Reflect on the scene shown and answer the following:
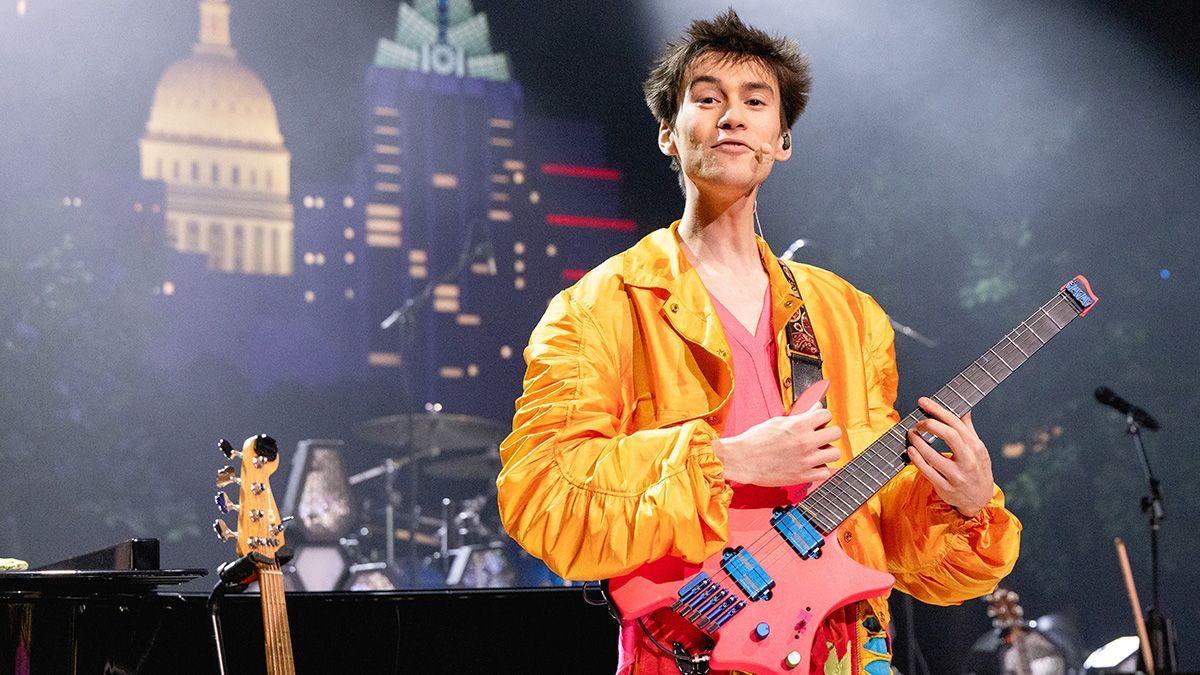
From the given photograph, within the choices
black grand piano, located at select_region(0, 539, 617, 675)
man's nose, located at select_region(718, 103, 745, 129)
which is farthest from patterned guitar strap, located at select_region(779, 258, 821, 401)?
black grand piano, located at select_region(0, 539, 617, 675)

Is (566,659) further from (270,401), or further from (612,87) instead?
(612,87)

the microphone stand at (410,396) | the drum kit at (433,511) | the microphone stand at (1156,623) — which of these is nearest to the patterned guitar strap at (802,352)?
the microphone stand at (1156,623)

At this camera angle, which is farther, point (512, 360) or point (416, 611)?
point (512, 360)

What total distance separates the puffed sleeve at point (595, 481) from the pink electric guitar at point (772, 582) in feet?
0.34

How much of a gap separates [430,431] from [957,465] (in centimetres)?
598

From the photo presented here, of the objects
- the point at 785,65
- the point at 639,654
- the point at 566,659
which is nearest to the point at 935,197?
the point at 566,659

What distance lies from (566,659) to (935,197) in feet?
22.8

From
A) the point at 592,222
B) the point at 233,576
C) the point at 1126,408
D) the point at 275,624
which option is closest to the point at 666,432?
the point at 233,576

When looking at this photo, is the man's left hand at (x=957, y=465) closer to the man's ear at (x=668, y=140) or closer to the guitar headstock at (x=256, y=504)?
the man's ear at (x=668, y=140)

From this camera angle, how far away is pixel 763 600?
188 centimetres

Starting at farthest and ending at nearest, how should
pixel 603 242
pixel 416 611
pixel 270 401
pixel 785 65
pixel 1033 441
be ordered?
pixel 1033 441, pixel 603 242, pixel 270 401, pixel 416 611, pixel 785 65

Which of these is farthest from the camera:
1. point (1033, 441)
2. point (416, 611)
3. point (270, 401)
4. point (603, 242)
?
point (1033, 441)

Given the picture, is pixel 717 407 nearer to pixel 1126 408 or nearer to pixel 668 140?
pixel 668 140

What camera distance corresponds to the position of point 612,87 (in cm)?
852
